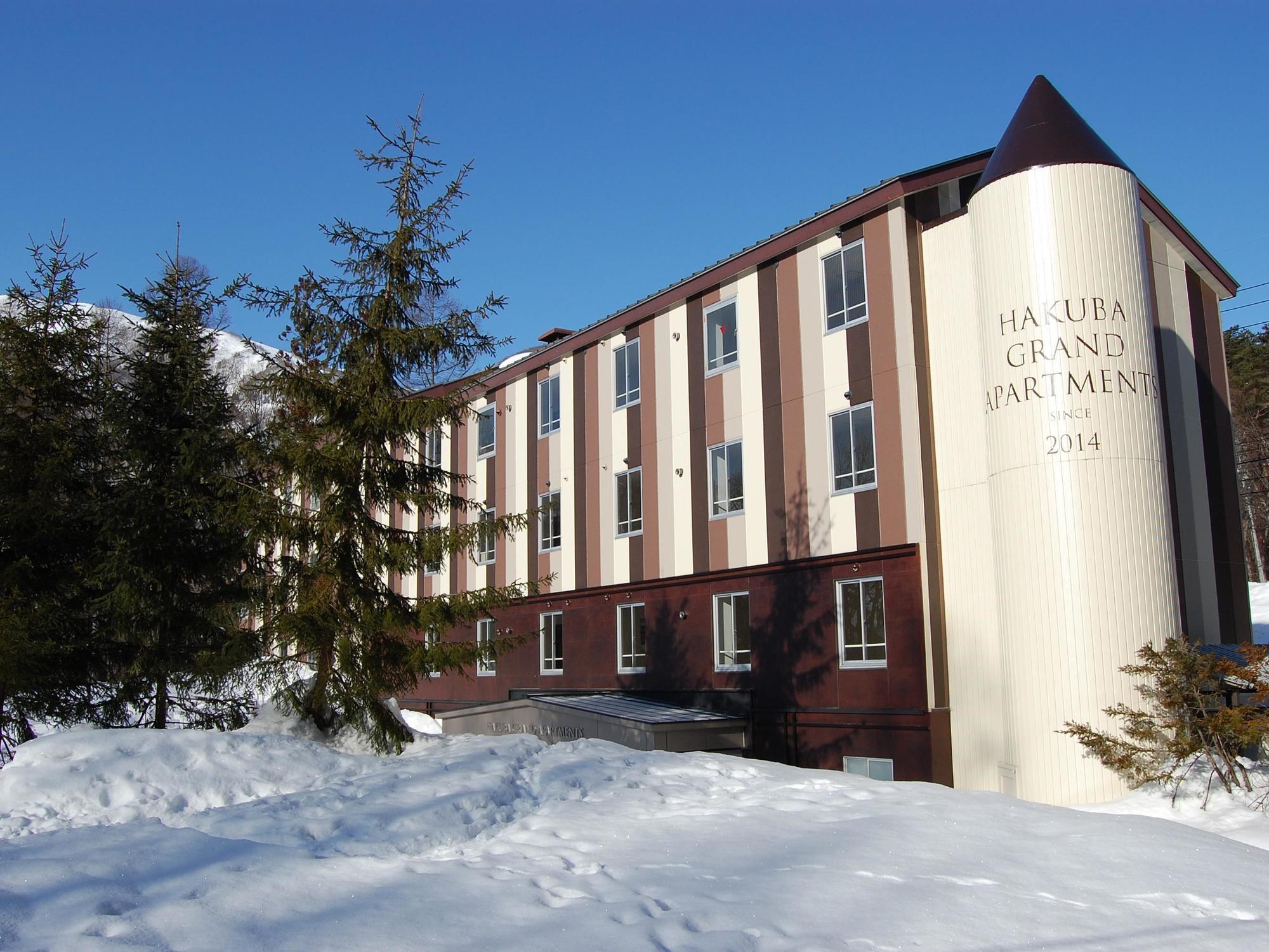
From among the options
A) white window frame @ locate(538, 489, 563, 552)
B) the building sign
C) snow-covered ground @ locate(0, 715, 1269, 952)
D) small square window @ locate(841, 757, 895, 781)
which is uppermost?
white window frame @ locate(538, 489, 563, 552)

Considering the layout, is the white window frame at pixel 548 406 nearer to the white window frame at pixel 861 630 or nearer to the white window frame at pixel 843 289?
the white window frame at pixel 843 289

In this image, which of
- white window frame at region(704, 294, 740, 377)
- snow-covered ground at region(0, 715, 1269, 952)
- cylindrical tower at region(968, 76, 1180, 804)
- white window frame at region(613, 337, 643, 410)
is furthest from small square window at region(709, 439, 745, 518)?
snow-covered ground at region(0, 715, 1269, 952)

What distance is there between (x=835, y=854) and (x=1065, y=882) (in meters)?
1.59

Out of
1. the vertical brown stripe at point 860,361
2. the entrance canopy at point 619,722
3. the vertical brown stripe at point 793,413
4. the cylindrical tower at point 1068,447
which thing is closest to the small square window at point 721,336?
the vertical brown stripe at point 793,413

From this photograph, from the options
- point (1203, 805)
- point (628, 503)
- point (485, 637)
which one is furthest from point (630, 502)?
point (1203, 805)

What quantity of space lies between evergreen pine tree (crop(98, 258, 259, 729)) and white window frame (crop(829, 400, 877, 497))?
1025cm

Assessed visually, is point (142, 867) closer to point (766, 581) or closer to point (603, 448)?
point (766, 581)

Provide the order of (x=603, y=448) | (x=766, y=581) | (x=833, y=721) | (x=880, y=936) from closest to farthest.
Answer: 1. (x=880, y=936)
2. (x=833, y=721)
3. (x=766, y=581)
4. (x=603, y=448)

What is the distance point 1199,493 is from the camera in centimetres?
2027

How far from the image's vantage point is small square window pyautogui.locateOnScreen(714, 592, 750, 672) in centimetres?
2080

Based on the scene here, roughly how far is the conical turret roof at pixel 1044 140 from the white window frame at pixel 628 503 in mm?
10374

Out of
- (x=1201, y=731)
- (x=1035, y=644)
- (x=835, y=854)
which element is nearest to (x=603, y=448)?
(x=1035, y=644)

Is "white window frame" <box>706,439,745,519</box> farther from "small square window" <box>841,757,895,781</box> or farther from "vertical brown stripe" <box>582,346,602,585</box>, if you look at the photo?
"small square window" <box>841,757,895,781</box>

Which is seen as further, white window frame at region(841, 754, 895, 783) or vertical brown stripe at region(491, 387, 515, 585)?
vertical brown stripe at region(491, 387, 515, 585)
